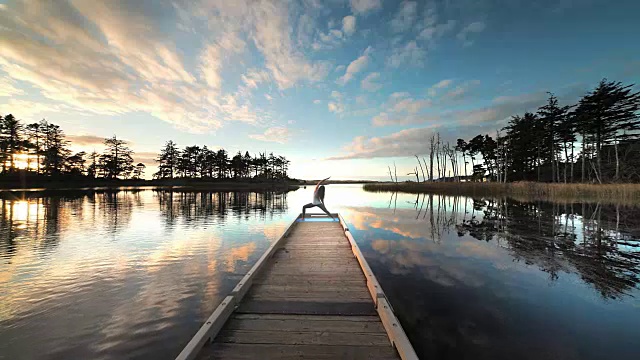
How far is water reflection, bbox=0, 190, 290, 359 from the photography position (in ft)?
12.6

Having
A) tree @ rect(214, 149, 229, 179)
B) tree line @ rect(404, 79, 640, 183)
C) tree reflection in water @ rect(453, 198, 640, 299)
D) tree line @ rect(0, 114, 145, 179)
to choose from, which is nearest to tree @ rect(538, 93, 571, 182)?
tree line @ rect(404, 79, 640, 183)

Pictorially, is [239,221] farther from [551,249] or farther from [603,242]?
[603,242]

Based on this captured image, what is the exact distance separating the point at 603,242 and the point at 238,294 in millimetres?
12615

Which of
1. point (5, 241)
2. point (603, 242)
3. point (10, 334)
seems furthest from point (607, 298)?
point (5, 241)

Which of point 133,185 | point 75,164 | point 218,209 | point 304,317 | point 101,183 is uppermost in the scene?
point 75,164

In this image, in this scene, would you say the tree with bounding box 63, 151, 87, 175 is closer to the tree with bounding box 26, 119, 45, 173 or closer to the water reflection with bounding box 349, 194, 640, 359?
the tree with bounding box 26, 119, 45, 173

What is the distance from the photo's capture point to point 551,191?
89.2 ft

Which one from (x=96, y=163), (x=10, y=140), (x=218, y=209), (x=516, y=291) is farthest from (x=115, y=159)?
(x=516, y=291)

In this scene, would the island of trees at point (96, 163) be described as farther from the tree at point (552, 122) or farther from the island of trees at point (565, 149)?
the tree at point (552, 122)

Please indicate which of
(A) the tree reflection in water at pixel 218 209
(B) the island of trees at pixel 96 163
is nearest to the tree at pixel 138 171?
(B) the island of trees at pixel 96 163

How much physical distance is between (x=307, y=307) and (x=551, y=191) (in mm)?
34232

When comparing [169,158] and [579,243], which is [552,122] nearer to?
[579,243]

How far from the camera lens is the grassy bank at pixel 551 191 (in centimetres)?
2156

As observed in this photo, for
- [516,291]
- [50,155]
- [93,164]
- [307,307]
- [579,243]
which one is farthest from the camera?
[93,164]
